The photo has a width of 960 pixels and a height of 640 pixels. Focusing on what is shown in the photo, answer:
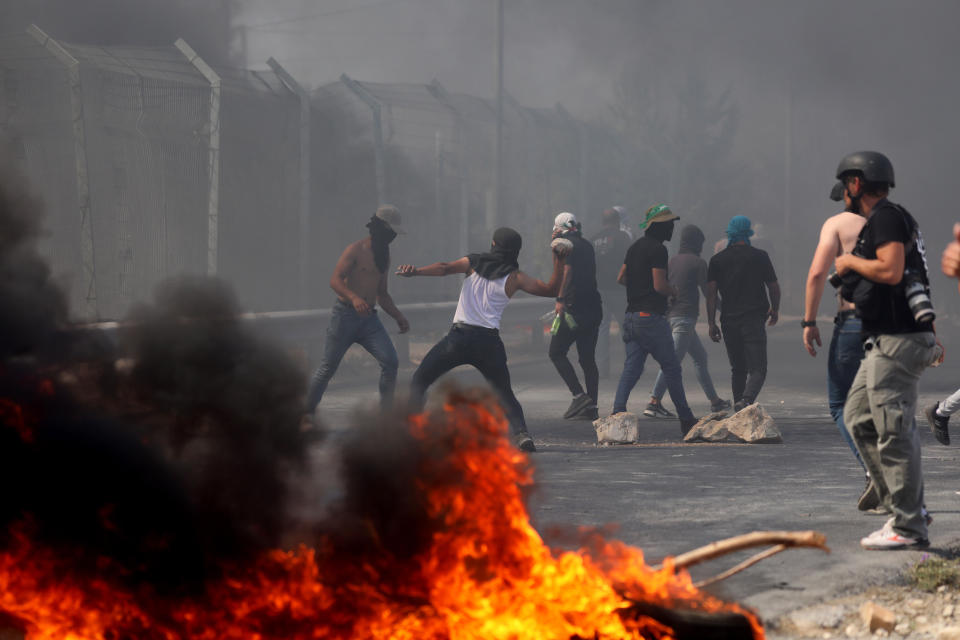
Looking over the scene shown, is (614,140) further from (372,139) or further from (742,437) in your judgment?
(742,437)

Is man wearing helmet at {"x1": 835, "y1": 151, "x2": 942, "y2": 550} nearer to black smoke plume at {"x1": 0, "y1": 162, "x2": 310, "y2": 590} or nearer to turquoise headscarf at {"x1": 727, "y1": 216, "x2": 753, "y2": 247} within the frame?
black smoke plume at {"x1": 0, "y1": 162, "x2": 310, "y2": 590}

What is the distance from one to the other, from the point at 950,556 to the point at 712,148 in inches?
1122

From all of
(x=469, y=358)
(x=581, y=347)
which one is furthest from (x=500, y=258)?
(x=581, y=347)

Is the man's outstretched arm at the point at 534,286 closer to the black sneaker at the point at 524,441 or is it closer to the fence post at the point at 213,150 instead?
the black sneaker at the point at 524,441

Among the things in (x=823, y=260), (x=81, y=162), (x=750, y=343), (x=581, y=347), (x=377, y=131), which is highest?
(x=377, y=131)

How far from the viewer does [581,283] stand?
10570 mm

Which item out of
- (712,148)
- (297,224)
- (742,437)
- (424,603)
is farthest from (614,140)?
(424,603)

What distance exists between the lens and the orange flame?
10.5ft

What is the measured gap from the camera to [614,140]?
24969mm

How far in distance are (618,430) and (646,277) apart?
1.33 meters

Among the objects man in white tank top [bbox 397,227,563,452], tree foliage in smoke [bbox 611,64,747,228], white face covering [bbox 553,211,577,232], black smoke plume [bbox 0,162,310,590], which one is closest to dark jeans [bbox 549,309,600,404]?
white face covering [bbox 553,211,577,232]

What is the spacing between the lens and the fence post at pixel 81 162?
10.7 m

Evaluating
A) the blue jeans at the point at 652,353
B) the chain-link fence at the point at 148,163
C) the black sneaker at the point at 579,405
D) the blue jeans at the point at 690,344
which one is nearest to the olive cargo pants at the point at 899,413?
the blue jeans at the point at 652,353

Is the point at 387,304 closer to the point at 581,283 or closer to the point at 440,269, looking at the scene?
the point at 440,269
